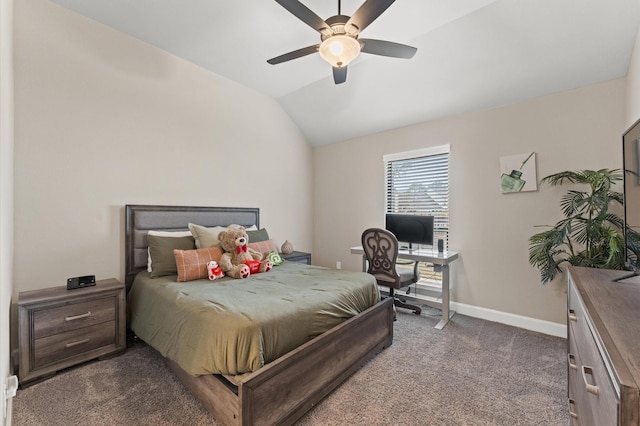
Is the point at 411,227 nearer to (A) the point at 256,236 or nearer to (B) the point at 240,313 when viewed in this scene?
(A) the point at 256,236

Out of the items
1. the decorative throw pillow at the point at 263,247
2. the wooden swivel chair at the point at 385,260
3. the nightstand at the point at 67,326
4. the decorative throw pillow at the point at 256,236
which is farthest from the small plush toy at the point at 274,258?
the nightstand at the point at 67,326

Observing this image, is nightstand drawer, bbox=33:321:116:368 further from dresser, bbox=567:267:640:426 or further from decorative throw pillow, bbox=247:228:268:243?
dresser, bbox=567:267:640:426

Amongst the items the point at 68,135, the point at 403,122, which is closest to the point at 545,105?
the point at 403,122

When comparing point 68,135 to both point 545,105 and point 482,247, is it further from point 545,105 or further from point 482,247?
point 545,105

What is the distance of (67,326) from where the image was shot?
2.13m

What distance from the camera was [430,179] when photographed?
150 inches

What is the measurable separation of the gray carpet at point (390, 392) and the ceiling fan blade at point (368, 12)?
2.58 meters

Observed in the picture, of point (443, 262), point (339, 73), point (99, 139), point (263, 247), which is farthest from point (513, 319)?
point (99, 139)

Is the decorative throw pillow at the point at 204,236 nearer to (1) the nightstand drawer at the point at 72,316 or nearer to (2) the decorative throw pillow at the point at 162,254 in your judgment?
(2) the decorative throw pillow at the point at 162,254

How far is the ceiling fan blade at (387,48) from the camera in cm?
206

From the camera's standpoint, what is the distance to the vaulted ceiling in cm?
230

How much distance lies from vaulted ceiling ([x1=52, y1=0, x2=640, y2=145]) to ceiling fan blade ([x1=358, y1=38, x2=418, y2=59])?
50 centimetres

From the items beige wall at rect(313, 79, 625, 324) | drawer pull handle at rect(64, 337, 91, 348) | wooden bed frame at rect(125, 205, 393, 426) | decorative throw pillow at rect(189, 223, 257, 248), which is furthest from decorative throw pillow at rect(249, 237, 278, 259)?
beige wall at rect(313, 79, 625, 324)

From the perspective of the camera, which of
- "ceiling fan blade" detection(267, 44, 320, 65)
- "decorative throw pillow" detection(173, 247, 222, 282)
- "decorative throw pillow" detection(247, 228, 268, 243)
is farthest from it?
"decorative throw pillow" detection(247, 228, 268, 243)
